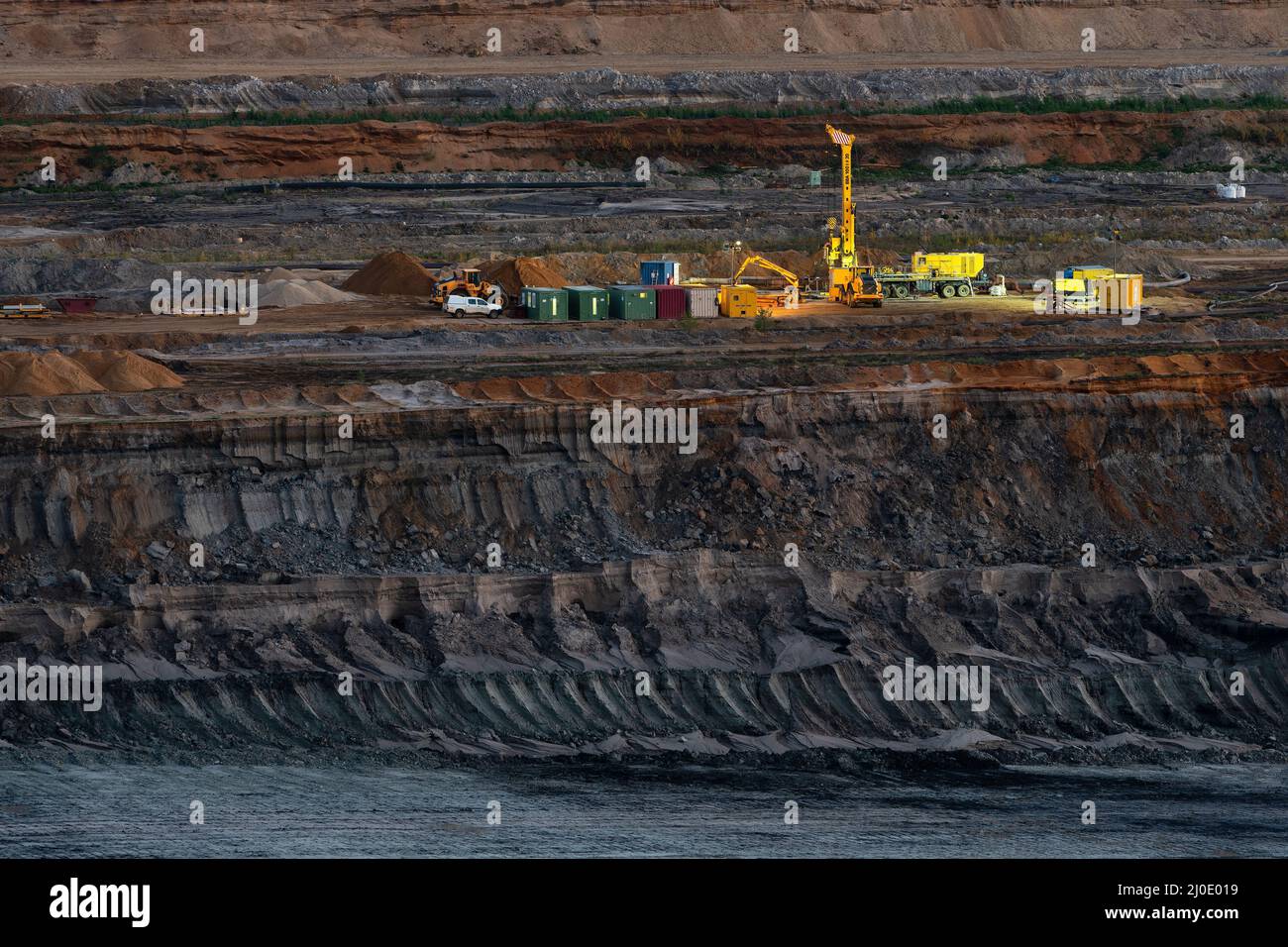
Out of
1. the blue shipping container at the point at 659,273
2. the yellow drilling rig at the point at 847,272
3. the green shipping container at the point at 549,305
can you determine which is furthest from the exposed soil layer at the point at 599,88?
the green shipping container at the point at 549,305

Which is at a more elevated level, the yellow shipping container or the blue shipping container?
the blue shipping container

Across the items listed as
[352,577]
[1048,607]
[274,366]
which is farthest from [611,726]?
[274,366]

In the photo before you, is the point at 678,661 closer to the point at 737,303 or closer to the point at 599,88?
the point at 737,303

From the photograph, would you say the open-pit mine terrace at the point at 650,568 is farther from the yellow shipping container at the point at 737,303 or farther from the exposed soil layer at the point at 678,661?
the yellow shipping container at the point at 737,303

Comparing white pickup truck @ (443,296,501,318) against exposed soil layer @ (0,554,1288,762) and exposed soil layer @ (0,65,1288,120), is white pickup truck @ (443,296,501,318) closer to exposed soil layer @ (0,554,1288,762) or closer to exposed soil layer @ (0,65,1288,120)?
exposed soil layer @ (0,554,1288,762)

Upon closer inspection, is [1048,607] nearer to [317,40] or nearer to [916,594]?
[916,594]

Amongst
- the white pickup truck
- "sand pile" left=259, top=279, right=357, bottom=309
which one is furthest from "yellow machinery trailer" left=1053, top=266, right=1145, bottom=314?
"sand pile" left=259, top=279, right=357, bottom=309

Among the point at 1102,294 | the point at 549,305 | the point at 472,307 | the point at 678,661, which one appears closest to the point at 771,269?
the point at 549,305

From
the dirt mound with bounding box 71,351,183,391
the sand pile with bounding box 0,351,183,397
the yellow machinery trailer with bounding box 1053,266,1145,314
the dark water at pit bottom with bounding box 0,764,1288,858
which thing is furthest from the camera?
the yellow machinery trailer with bounding box 1053,266,1145,314
